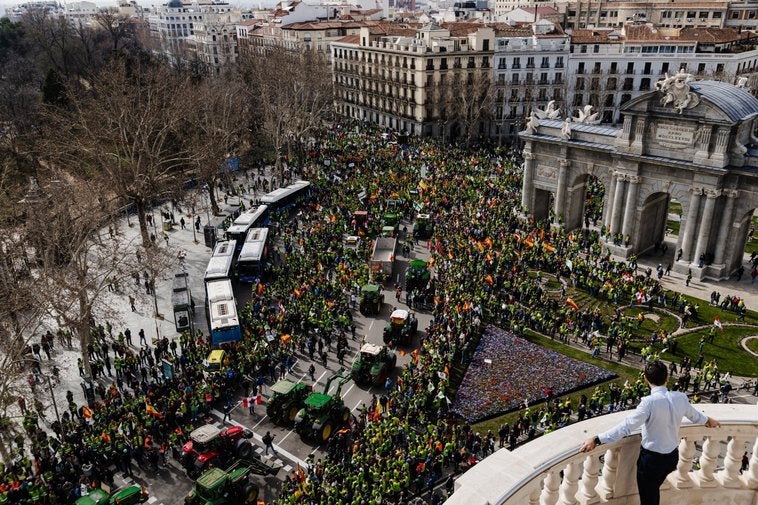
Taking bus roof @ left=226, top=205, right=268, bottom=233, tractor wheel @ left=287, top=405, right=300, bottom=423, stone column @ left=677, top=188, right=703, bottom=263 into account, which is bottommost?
tractor wheel @ left=287, top=405, right=300, bottom=423

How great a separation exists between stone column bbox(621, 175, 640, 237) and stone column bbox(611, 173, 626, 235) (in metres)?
0.50

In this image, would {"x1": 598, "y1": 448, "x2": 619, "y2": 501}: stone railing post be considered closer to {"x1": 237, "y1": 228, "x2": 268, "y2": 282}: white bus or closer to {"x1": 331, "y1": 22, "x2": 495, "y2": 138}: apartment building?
{"x1": 237, "y1": 228, "x2": 268, "y2": 282}: white bus

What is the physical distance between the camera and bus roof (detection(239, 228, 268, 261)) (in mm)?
42344

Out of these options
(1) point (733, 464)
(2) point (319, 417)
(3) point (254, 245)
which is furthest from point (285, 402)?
(1) point (733, 464)

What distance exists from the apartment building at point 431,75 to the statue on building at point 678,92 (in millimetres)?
37523

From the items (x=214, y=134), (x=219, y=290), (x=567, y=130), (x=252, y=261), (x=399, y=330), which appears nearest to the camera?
(x=399, y=330)

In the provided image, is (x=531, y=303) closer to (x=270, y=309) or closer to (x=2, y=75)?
(x=270, y=309)

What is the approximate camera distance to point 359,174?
63875 millimetres

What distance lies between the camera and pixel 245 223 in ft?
160

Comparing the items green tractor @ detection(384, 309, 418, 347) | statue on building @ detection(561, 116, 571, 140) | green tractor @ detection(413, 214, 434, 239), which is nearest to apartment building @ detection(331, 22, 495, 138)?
statue on building @ detection(561, 116, 571, 140)

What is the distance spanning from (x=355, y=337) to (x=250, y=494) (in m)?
13.7

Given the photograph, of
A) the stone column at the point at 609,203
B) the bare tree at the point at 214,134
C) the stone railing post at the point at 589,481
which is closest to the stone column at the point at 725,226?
the stone column at the point at 609,203

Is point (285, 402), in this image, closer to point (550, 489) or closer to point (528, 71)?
point (550, 489)

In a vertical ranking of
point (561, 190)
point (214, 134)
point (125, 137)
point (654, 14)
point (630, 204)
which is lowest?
point (561, 190)
